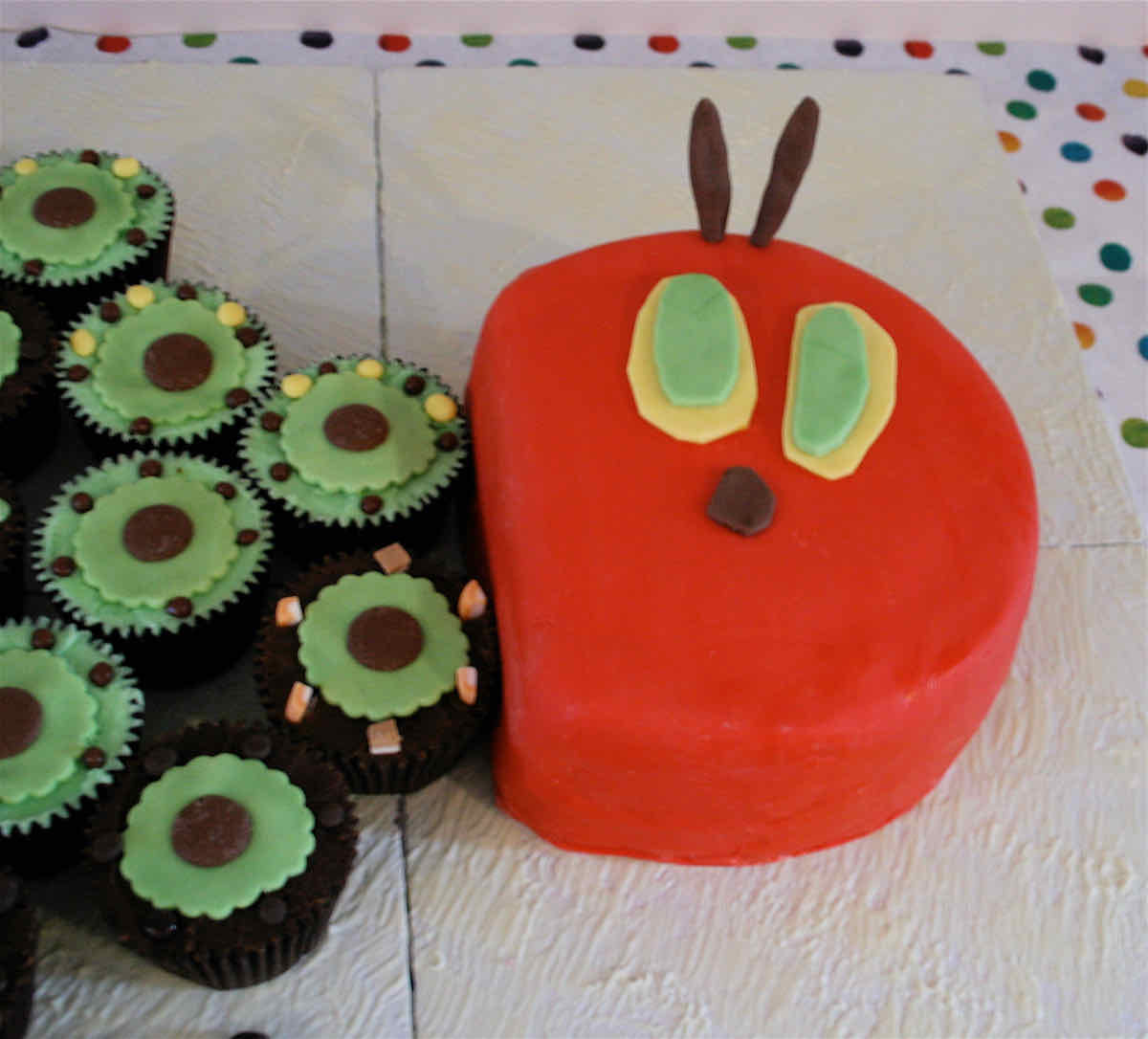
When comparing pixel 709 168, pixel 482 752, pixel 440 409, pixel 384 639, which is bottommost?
pixel 482 752

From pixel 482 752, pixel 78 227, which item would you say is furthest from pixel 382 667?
pixel 78 227

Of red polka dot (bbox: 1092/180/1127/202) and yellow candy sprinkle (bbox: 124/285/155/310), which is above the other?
yellow candy sprinkle (bbox: 124/285/155/310)

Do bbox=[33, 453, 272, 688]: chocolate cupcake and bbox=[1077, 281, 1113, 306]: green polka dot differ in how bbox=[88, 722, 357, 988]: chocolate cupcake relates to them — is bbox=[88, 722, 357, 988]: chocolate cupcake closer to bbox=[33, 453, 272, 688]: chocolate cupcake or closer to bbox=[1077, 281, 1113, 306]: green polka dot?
bbox=[33, 453, 272, 688]: chocolate cupcake

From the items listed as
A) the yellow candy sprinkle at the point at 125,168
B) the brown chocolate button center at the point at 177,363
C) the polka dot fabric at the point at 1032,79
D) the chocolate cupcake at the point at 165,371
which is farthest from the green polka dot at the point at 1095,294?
the yellow candy sprinkle at the point at 125,168

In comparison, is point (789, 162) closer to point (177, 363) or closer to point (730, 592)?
point (730, 592)

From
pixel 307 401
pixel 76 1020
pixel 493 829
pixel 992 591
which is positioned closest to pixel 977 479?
pixel 992 591

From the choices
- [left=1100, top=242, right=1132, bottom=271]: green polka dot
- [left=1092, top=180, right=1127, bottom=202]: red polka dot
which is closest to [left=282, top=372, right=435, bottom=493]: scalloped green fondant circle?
[left=1100, top=242, right=1132, bottom=271]: green polka dot

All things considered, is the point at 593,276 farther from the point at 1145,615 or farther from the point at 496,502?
the point at 1145,615
